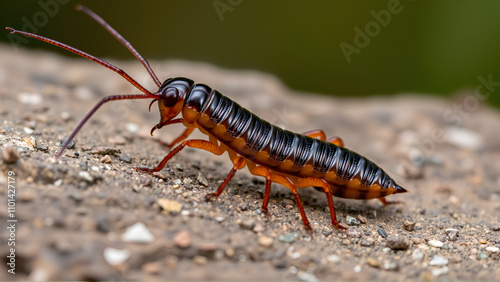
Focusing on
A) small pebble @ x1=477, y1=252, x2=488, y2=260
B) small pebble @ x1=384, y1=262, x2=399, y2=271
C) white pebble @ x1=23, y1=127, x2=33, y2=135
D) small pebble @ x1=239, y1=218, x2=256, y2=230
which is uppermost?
small pebble @ x1=477, y1=252, x2=488, y2=260

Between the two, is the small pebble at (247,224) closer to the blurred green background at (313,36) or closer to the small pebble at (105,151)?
the small pebble at (105,151)

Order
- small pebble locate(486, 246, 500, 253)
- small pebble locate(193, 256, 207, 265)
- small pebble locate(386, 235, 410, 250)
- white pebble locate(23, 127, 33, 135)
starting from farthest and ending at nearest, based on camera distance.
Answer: white pebble locate(23, 127, 33, 135) → small pebble locate(486, 246, 500, 253) → small pebble locate(386, 235, 410, 250) → small pebble locate(193, 256, 207, 265)

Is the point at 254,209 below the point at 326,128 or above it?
below

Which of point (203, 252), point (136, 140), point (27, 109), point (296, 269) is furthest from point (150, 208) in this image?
point (27, 109)

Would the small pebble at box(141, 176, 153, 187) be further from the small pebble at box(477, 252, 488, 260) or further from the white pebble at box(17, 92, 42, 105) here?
the small pebble at box(477, 252, 488, 260)

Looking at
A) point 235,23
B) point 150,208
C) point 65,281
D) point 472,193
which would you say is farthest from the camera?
point 235,23

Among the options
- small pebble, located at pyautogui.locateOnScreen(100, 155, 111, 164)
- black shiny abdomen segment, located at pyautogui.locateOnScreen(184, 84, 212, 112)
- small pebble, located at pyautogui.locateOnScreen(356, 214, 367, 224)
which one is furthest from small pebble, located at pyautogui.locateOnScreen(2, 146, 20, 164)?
small pebble, located at pyautogui.locateOnScreen(356, 214, 367, 224)

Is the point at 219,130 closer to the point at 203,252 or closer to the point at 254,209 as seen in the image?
the point at 254,209

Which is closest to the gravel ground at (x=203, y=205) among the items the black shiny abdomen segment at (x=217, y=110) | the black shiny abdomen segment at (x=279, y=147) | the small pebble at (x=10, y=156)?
the small pebble at (x=10, y=156)
